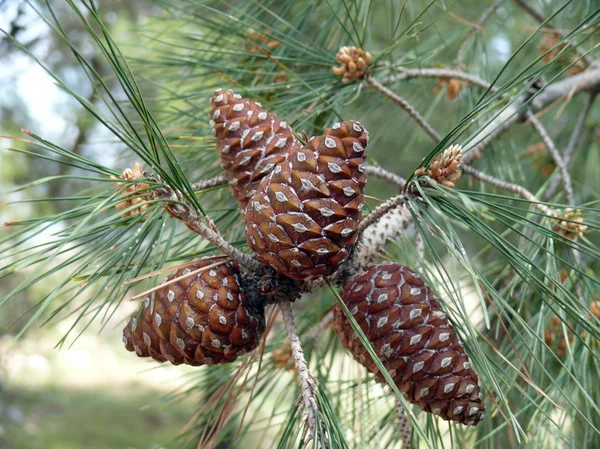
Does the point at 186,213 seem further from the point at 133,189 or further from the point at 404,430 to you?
the point at 404,430

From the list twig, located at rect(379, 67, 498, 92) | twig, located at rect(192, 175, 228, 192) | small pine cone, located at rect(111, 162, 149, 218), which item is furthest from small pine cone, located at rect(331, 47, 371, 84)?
small pine cone, located at rect(111, 162, 149, 218)

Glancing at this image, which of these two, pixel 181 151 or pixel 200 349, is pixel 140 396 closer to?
pixel 181 151

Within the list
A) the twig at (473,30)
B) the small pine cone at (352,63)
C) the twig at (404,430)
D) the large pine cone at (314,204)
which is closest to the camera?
the large pine cone at (314,204)

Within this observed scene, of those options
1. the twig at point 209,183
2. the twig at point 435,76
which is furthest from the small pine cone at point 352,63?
the twig at point 209,183

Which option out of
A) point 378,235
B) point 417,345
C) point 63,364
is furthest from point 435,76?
point 63,364

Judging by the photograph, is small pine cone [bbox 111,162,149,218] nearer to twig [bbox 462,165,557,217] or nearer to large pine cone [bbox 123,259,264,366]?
large pine cone [bbox 123,259,264,366]

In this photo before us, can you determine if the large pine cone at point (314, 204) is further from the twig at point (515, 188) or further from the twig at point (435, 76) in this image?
the twig at point (435, 76)
